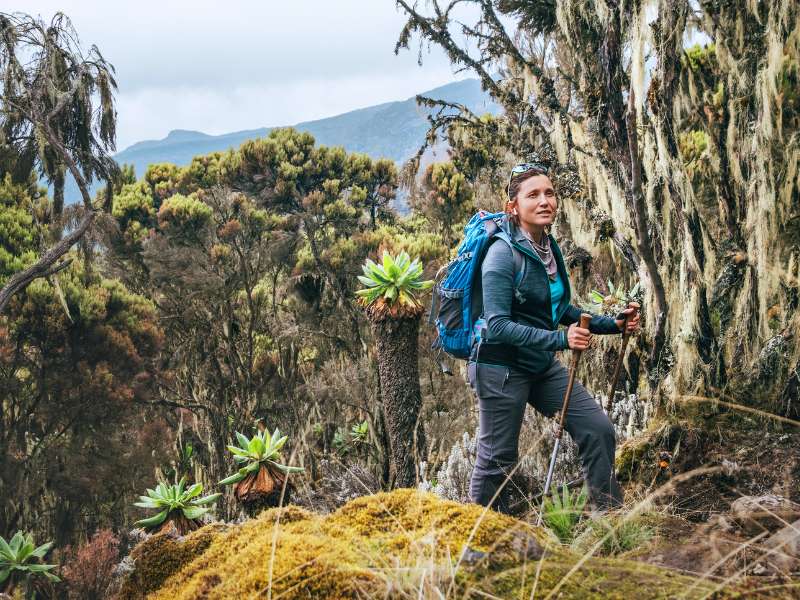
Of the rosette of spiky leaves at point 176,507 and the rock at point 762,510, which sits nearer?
the rock at point 762,510

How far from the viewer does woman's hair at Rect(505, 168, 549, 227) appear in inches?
111

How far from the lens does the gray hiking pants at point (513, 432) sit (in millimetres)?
2707

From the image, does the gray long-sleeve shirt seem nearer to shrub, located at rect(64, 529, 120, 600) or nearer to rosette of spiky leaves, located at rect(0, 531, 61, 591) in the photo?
rosette of spiky leaves, located at rect(0, 531, 61, 591)

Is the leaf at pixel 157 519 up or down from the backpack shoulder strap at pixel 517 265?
down

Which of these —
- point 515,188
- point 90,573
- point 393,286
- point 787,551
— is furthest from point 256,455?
point 90,573

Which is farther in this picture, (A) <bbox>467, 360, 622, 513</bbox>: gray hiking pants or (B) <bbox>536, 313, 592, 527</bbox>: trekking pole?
(A) <bbox>467, 360, 622, 513</bbox>: gray hiking pants

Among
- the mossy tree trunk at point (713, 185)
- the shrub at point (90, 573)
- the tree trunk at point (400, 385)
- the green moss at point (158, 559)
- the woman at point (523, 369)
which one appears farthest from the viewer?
the shrub at point (90, 573)

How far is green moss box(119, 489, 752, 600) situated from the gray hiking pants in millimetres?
734

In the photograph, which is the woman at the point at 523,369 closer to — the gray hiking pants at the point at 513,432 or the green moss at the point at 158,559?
the gray hiking pants at the point at 513,432

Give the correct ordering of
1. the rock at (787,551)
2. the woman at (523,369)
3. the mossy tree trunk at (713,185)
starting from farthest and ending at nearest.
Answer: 1. the mossy tree trunk at (713,185)
2. the woman at (523,369)
3. the rock at (787,551)

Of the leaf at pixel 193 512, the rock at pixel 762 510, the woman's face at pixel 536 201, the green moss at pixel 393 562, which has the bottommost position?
the leaf at pixel 193 512

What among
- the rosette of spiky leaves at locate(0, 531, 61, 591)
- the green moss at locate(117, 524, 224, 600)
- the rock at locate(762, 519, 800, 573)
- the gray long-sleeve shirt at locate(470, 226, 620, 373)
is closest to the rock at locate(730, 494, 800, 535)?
the rock at locate(762, 519, 800, 573)

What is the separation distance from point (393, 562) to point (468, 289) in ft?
4.52

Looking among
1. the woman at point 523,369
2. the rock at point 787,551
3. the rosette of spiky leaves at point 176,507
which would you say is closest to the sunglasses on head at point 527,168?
the woman at point 523,369
